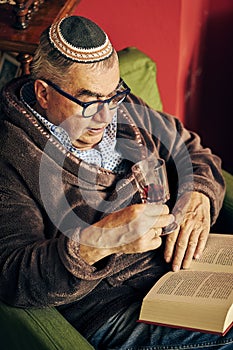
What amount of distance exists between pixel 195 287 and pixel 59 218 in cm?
35

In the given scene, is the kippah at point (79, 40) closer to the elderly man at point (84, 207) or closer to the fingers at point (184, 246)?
the elderly man at point (84, 207)

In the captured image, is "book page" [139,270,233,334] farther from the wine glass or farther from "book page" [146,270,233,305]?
the wine glass

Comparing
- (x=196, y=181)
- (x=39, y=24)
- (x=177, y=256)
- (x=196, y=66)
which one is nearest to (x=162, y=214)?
(x=177, y=256)

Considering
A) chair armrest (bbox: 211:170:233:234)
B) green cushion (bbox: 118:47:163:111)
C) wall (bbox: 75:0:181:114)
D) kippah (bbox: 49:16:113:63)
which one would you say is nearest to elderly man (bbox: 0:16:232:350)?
kippah (bbox: 49:16:113:63)

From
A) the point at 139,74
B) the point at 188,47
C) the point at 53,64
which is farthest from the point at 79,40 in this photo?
the point at 188,47

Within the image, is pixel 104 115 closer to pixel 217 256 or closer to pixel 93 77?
pixel 93 77

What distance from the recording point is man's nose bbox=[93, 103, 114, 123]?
71.8 inches

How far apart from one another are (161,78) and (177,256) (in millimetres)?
1072

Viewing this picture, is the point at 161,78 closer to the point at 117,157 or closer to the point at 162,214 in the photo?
the point at 117,157

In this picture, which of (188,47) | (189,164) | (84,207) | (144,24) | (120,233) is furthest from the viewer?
(188,47)

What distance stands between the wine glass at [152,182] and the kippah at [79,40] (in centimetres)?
32

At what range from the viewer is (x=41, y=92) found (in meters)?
1.83

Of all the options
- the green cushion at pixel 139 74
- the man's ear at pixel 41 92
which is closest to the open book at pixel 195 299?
the man's ear at pixel 41 92

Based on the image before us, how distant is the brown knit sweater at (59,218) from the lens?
1.73 meters
